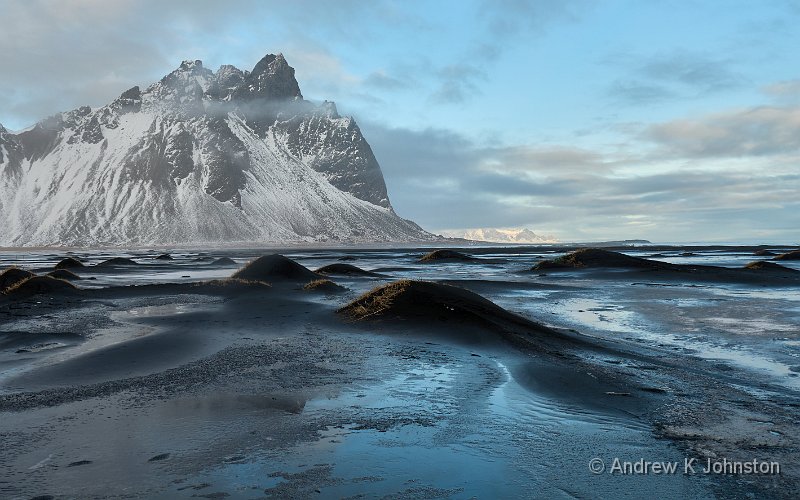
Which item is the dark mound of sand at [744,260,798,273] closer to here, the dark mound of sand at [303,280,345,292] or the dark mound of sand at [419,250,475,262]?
the dark mound of sand at [303,280,345,292]

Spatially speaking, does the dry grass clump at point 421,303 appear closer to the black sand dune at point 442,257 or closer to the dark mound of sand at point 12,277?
the dark mound of sand at point 12,277

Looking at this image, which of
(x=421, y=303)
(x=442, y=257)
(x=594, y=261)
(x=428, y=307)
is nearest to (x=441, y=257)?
(x=442, y=257)

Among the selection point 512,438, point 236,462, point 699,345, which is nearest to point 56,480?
point 236,462

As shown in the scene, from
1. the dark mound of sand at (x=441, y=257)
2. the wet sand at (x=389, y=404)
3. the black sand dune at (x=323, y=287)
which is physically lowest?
the wet sand at (x=389, y=404)

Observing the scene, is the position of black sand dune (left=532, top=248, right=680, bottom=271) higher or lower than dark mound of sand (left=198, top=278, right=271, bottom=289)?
higher

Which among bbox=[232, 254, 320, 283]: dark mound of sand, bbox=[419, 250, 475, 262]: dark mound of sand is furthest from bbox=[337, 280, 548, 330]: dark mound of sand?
bbox=[419, 250, 475, 262]: dark mound of sand

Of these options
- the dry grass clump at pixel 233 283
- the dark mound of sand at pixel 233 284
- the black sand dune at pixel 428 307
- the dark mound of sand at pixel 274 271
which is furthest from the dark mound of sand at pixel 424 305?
the dark mound of sand at pixel 274 271

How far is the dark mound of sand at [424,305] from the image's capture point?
16.1 meters

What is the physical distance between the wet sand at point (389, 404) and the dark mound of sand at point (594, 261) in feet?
93.4

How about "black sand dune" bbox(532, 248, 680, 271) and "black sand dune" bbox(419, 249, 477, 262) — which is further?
"black sand dune" bbox(419, 249, 477, 262)

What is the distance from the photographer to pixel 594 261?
161 ft

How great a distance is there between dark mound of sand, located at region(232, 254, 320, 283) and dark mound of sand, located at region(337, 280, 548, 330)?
15.4 meters

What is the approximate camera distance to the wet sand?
565cm

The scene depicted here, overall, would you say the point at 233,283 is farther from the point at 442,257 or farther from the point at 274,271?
the point at 442,257
